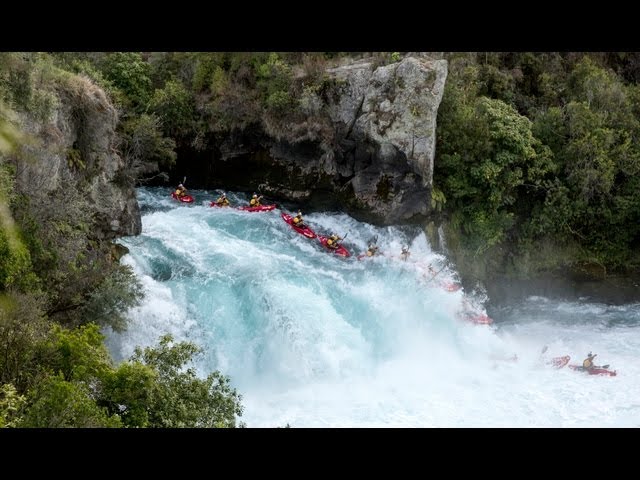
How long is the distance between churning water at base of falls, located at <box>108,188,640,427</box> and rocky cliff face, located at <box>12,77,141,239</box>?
1667 millimetres

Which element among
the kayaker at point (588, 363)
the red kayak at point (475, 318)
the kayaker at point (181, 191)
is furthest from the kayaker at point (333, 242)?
the kayaker at point (588, 363)

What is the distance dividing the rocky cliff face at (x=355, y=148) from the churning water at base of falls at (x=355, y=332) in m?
1.52

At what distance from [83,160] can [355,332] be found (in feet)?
30.9

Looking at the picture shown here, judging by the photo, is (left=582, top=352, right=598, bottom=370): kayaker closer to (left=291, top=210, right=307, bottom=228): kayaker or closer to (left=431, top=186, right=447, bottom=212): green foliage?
(left=431, top=186, right=447, bottom=212): green foliage

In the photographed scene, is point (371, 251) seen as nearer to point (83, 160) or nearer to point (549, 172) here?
point (549, 172)

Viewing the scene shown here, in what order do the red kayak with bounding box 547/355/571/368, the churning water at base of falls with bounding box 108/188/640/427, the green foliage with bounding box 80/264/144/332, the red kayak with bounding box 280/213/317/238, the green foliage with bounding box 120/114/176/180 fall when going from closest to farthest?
the green foliage with bounding box 80/264/144/332 < the churning water at base of falls with bounding box 108/188/640/427 < the red kayak with bounding box 547/355/571/368 < the green foliage with bounding box 120/114/176/180 < the red kayak with bounding box 280/213/317/238

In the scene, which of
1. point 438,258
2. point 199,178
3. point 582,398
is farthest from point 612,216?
point 199,178

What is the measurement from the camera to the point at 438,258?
22828 mm

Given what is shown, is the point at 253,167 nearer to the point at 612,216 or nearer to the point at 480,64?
the point at 480,64

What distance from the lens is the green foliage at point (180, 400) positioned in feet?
33.4

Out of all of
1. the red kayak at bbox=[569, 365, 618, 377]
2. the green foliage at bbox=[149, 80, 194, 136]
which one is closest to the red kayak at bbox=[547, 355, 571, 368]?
the red kayak at bbox=[569, 365, 618, 377]

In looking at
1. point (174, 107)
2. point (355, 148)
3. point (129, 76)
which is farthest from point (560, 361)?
point (129, 76)

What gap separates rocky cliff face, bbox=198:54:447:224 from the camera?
73.4 ft
